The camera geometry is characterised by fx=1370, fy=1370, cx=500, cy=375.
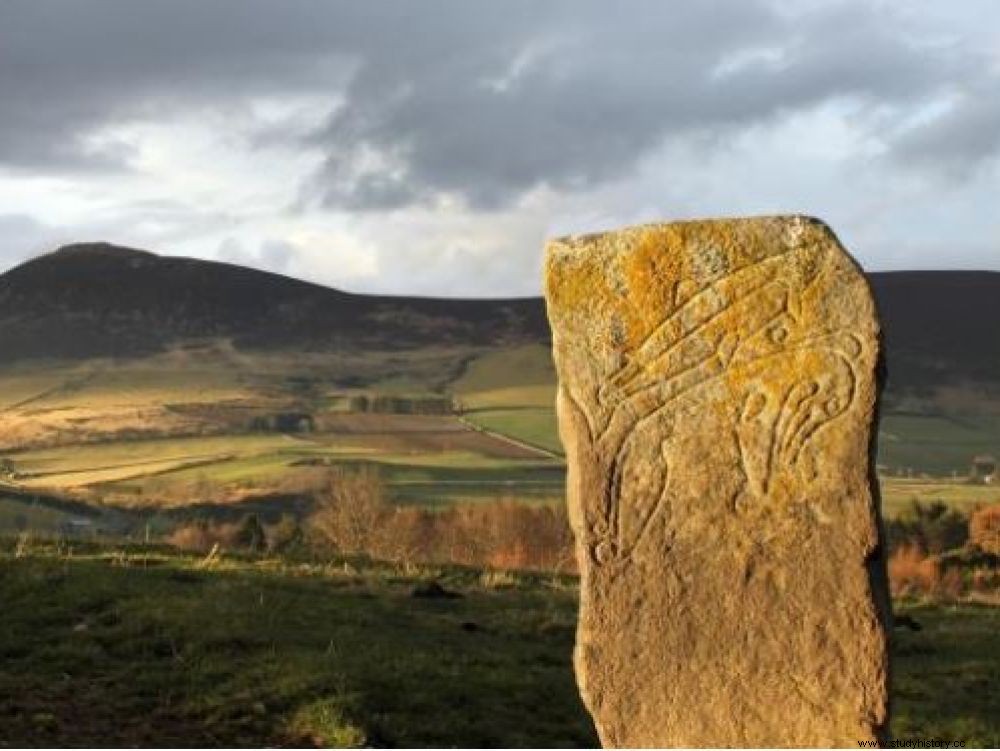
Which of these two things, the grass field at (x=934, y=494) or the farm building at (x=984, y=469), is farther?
the farm building at (x=984, y=469)

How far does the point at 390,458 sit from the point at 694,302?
75.2m

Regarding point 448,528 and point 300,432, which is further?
point 300,432

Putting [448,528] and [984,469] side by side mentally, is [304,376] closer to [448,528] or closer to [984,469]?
[984,469]

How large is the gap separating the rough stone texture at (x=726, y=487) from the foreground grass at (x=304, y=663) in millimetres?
2508

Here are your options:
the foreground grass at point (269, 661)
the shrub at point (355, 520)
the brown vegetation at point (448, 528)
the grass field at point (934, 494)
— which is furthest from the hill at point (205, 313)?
the foreground grass at point (269, 661)

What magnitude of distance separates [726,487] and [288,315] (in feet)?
537

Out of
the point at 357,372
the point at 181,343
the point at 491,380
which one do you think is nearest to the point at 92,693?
the point at 491,380

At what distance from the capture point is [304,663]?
43.7 ft

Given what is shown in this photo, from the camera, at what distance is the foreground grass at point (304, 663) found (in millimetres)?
11906

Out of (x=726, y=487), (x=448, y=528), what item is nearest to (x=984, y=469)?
(x=448, y=528)

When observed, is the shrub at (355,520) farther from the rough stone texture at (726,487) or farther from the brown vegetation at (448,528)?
the rough stone texture at (726,487)

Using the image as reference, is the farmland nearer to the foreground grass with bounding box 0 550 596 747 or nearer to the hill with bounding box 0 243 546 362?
the hill with bounding box 0 243 546 362

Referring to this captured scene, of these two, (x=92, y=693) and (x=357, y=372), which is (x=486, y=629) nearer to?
(x=92, y=693)

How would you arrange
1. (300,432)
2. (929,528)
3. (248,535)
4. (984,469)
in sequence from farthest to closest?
(300,432), (984,469), (929,528), (248,535)
